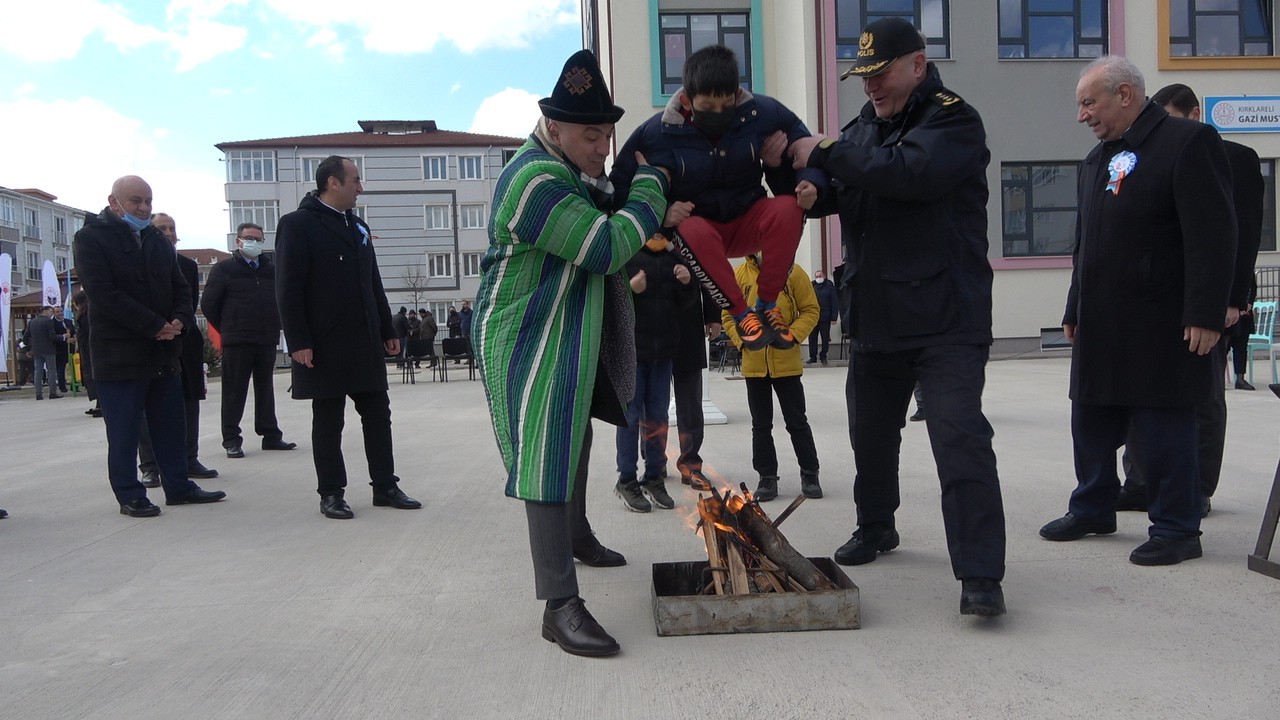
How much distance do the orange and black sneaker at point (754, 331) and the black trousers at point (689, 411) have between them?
191 cm

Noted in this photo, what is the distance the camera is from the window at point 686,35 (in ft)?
68.7

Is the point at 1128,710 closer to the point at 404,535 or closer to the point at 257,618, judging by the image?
the point at 257,618

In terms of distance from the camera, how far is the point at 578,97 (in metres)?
3.12

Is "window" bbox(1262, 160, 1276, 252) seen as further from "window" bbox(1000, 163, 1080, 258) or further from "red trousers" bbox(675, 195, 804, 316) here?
"red trousers" bbox(675, 195, 804, 316)

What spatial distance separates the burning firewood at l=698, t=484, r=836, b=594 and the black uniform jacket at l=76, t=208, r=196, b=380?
398cm

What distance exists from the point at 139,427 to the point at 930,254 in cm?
499

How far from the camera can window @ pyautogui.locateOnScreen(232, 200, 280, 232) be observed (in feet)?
181

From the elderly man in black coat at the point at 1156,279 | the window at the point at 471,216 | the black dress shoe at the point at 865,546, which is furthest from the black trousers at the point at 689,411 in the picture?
the window at the point at 471,216

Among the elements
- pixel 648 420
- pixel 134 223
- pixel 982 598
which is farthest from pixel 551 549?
pixel 134 223

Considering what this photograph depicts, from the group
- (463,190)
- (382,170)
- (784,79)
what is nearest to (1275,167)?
(784,79)

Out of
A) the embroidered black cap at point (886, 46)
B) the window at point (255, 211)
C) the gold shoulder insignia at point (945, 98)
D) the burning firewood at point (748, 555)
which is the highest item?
the window at point (255, 211)

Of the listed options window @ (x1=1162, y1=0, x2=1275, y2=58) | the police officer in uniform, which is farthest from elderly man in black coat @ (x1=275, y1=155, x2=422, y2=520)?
window @ (x1=1162, y1=0, x2=1275, y2=58)

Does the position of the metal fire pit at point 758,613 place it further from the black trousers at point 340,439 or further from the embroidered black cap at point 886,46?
the black trousers at point 340,439

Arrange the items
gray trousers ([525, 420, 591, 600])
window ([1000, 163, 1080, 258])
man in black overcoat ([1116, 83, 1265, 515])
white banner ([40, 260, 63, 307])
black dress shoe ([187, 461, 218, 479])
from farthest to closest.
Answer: white banner ([40, 260, 63, 307]), window ([1000, 163, 1080, 258]), black dress shoe ([187, 461, 218, 479]), man in black overcoat ([1116, 83, 1265, 515]), gray trousers ([525, 420, 591, 600])
